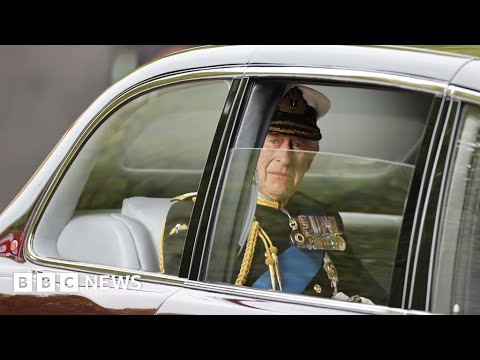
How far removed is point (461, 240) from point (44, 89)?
9.23 feet

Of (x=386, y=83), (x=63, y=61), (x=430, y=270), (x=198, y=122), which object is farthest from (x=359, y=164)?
(x=63, y=61)

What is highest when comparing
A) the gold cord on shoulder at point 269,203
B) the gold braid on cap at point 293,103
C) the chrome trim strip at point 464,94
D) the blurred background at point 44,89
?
the blurred background at point 44,89

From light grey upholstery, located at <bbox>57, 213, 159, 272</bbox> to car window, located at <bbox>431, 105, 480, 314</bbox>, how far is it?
0.86 metres

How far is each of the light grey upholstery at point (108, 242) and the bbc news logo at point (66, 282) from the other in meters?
0.07

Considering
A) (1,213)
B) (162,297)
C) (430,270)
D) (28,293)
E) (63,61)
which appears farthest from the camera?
(63,61)

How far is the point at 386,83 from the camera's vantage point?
246 centimetres

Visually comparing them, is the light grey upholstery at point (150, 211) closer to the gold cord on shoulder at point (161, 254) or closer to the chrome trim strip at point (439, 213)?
the gold cord on shoulder at point (161, 254)

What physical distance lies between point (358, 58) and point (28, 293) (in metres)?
1.12

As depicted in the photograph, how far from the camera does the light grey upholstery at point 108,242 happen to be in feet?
9.50

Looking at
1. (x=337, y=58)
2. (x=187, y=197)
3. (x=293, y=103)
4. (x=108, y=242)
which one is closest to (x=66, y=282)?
(x=108, y=242)

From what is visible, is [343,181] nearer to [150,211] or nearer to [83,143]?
[150,211]

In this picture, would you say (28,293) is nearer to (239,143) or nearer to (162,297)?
(162,297)

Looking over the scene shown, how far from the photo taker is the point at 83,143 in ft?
10.2

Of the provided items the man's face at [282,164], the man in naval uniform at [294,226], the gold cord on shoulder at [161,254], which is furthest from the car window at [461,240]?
the gold cord on shoulder at [161,254]
